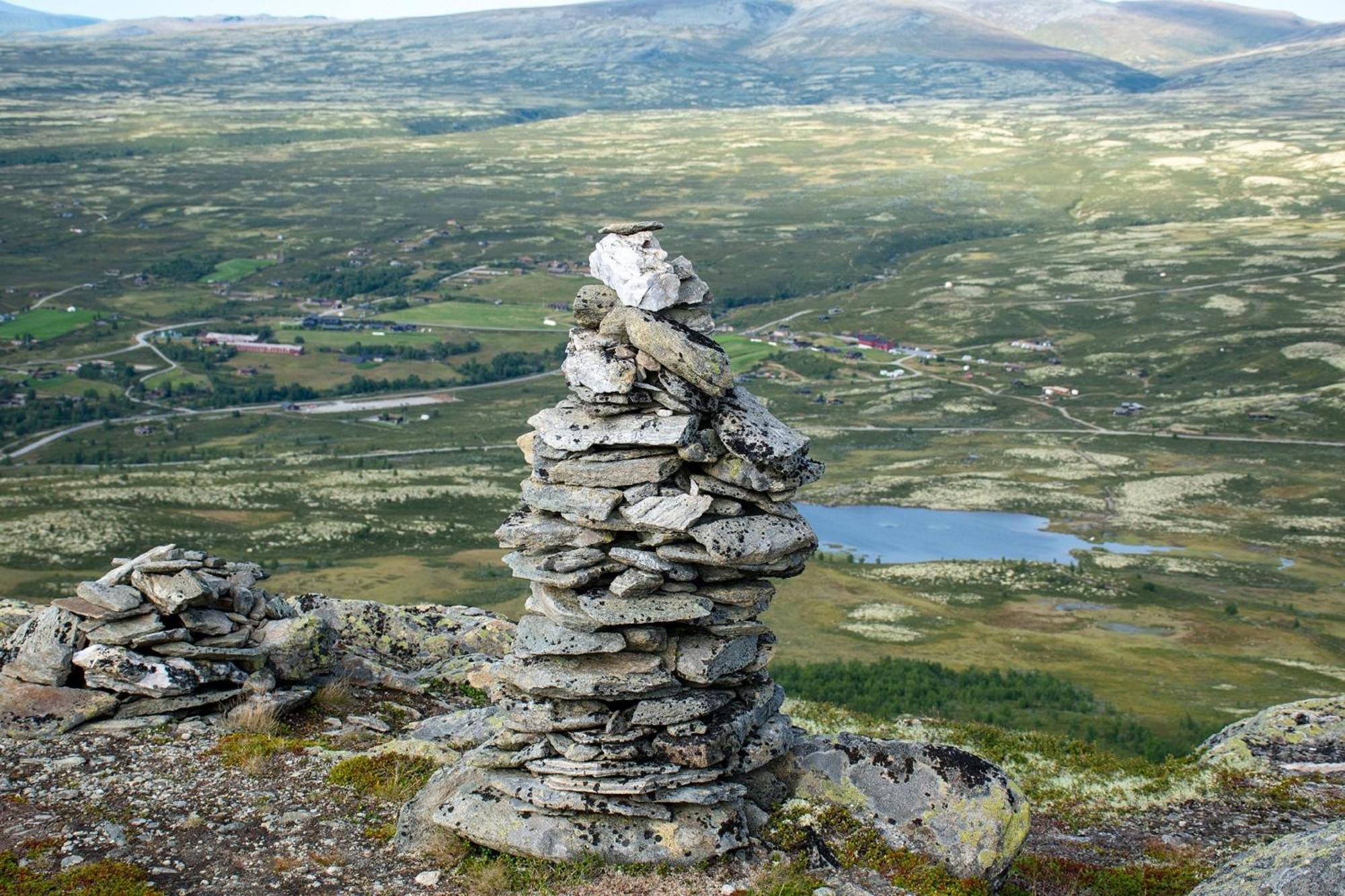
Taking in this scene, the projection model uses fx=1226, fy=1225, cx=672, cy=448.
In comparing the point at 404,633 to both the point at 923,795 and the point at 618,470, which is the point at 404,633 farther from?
the point at 923,795

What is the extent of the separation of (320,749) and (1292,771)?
20.9 metres

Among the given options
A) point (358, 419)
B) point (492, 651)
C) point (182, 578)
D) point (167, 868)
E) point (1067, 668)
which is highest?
point (182, 578)

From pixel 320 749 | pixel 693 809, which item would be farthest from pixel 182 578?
pixel 693 809

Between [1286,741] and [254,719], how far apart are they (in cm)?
2332

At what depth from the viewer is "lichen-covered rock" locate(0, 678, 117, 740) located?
25.4 m

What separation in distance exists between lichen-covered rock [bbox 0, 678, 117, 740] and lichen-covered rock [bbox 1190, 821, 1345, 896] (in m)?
21.7

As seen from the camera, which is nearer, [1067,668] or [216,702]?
[216,702]

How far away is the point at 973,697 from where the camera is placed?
54.2 metres

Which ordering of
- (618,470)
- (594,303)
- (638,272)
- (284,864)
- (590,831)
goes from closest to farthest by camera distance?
(284,864), (590,831), (618,470), (638,272), (594,303)

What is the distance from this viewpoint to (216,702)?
27516 mm

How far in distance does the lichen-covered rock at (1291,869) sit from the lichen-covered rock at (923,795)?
3.29 meters

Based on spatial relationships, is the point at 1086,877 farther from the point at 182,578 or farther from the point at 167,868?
the point at 182,578

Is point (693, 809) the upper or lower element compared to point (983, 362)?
upper

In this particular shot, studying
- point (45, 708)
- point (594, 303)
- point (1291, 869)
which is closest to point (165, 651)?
point (45, 708)
